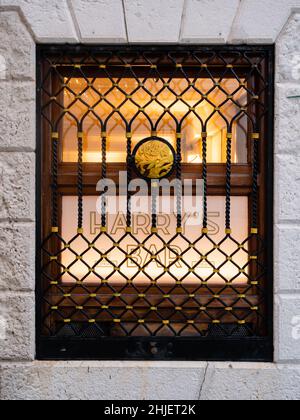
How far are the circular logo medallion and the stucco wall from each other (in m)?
0.90

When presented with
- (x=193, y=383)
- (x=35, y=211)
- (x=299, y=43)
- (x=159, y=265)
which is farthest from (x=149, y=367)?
(x=299, y=43)

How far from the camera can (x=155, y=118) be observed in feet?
10.5

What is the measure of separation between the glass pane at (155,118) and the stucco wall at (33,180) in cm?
35

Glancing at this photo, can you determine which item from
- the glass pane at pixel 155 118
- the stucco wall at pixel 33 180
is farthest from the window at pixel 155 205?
the stucco wall at pixel 33 180

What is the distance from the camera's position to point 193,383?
9.78 feet

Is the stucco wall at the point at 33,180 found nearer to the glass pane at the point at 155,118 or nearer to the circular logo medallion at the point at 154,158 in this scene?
the glass pane at the point at 155,118

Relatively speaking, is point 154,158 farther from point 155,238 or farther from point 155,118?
point 155,238

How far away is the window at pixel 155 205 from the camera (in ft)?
10.1

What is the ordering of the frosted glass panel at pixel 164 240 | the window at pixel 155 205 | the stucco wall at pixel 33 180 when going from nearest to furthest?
the stucco wall at pixel 33 180
the window at pixel 155 205
the frosted glass panel at pixel 164 240

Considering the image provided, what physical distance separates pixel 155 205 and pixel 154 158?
1.42 ft

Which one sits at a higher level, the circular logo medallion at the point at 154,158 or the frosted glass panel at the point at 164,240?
the circular logo medallion at the point at 154,158

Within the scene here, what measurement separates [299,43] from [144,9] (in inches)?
54.7

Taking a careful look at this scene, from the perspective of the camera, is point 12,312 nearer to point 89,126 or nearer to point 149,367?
point 149,367

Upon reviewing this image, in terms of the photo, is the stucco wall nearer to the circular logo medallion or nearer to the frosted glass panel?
the frosted glass panel
